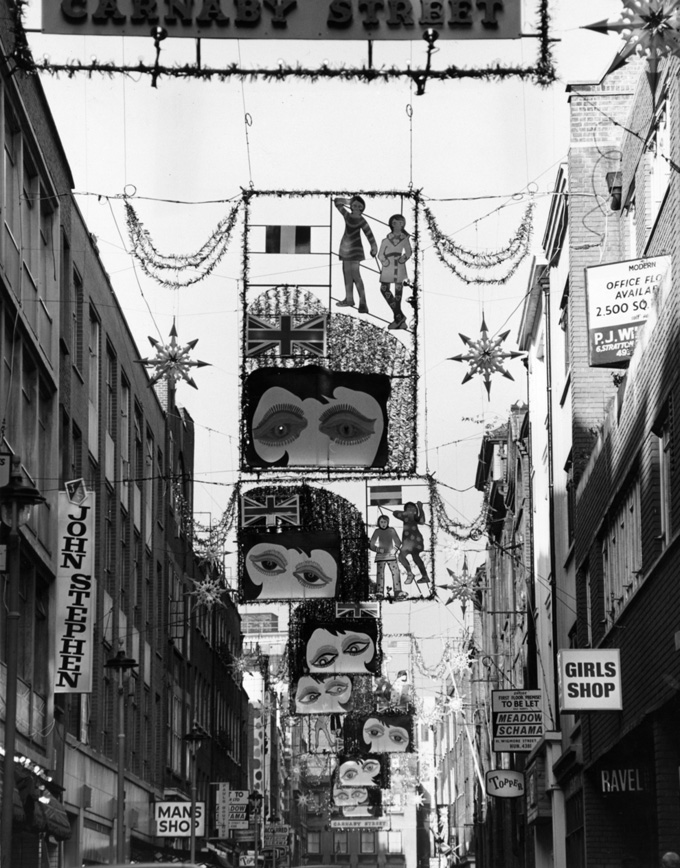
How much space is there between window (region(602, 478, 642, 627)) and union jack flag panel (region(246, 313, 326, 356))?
5477mm

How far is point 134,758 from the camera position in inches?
1848

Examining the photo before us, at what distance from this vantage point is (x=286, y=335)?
26.1 m

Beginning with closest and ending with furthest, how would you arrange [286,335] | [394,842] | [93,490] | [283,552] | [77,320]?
[286,335], [283,552], [77,320], [93,490], [394,842]

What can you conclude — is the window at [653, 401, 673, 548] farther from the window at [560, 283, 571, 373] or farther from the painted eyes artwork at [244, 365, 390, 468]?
the window at [560, 283, 571, 373]

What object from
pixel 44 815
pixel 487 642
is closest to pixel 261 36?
pixel 44 815

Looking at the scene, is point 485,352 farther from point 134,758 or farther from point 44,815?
point 134,758

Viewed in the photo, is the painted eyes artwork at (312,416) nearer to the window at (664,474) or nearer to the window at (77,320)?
the window at (664,474)

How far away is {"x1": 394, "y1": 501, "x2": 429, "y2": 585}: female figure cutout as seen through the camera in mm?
33812

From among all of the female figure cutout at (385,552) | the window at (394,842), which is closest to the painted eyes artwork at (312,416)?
the female figure cutout at (385,552)

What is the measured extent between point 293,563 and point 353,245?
9.46 m

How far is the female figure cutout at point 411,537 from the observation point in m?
33.8

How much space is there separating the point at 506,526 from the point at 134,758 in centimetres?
1750

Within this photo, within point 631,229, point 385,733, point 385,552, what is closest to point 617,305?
point 631,229

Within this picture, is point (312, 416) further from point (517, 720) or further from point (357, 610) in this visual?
point (517, 720)
